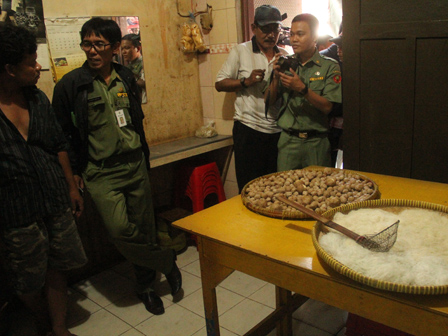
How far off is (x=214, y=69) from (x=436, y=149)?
1.99 metres

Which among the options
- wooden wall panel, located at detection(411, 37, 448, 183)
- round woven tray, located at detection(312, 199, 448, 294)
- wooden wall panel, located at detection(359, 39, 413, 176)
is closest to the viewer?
round woven tray, located at detection(312, 199, 448, 294)

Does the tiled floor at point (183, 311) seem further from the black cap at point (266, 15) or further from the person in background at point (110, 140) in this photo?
the black cap at point (266, 15)

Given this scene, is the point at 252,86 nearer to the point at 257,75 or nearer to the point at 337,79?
the point at 257,75

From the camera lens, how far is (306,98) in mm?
2570

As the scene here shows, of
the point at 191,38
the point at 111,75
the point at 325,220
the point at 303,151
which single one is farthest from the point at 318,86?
the point at 325,220

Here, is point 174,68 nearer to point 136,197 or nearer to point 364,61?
point 136,197

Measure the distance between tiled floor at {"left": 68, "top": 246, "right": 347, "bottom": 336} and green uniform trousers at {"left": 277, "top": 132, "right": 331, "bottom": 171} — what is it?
2.77 ft

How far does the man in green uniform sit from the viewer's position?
2.57 metres

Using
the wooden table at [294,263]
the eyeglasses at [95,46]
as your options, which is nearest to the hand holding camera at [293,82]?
the wooden table at [294,263]

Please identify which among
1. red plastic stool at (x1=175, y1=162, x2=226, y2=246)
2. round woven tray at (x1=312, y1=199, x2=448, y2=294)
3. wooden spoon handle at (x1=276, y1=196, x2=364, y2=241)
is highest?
wooden spoon handle at (x1=276, y1=196, x2=364, y2=241)

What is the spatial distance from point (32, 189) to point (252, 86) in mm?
1745

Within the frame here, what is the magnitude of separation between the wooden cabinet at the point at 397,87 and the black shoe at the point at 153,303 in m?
1.47

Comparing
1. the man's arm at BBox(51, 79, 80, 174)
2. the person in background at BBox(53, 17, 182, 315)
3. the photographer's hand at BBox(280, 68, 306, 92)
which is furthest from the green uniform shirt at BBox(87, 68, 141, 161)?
the photographer's hand at BBox(280, 68, 306, 92)

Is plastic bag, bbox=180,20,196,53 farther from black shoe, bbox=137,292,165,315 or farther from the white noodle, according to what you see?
the white noodle
